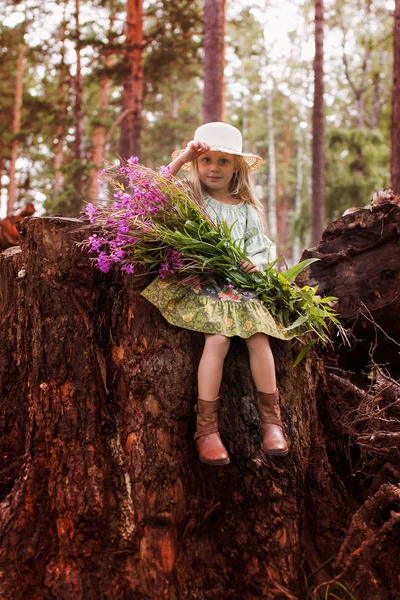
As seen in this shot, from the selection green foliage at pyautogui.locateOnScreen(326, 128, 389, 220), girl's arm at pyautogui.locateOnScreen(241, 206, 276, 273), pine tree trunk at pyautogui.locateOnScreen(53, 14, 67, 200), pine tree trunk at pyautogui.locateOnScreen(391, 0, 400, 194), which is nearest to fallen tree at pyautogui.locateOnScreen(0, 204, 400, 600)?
girl's arm at pyautogui.locateOnScreen(241, 206, 276, 273)

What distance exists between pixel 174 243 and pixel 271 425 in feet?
3.66

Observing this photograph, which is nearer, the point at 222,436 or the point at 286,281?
the point at 222,436

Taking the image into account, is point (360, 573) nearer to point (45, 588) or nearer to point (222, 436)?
point (222, 436)

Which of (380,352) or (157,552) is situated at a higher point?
(380,352)

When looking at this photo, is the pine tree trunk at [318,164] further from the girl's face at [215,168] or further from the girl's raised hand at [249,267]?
the girl's raised hand at [249,267]

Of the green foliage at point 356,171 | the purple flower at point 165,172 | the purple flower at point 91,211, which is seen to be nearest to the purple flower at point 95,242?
the purple flower at point 91,211

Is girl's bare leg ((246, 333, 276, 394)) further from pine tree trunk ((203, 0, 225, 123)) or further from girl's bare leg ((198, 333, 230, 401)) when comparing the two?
pine tree trunk ((203, 0, 225, 123))

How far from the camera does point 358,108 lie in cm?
1788

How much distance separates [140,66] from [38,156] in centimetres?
1185

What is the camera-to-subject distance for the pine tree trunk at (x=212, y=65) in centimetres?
764

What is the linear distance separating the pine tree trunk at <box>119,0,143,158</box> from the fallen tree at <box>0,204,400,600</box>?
9.43 meters

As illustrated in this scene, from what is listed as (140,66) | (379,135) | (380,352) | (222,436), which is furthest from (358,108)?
(222,436)

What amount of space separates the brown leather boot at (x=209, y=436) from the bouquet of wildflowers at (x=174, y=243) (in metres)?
0.65

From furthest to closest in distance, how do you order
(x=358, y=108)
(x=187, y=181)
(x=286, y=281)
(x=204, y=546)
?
1. (x=358, y=108)
2. (x=187, y=181)
3. (x=286, y=281)
4. (x=204, y=546)
